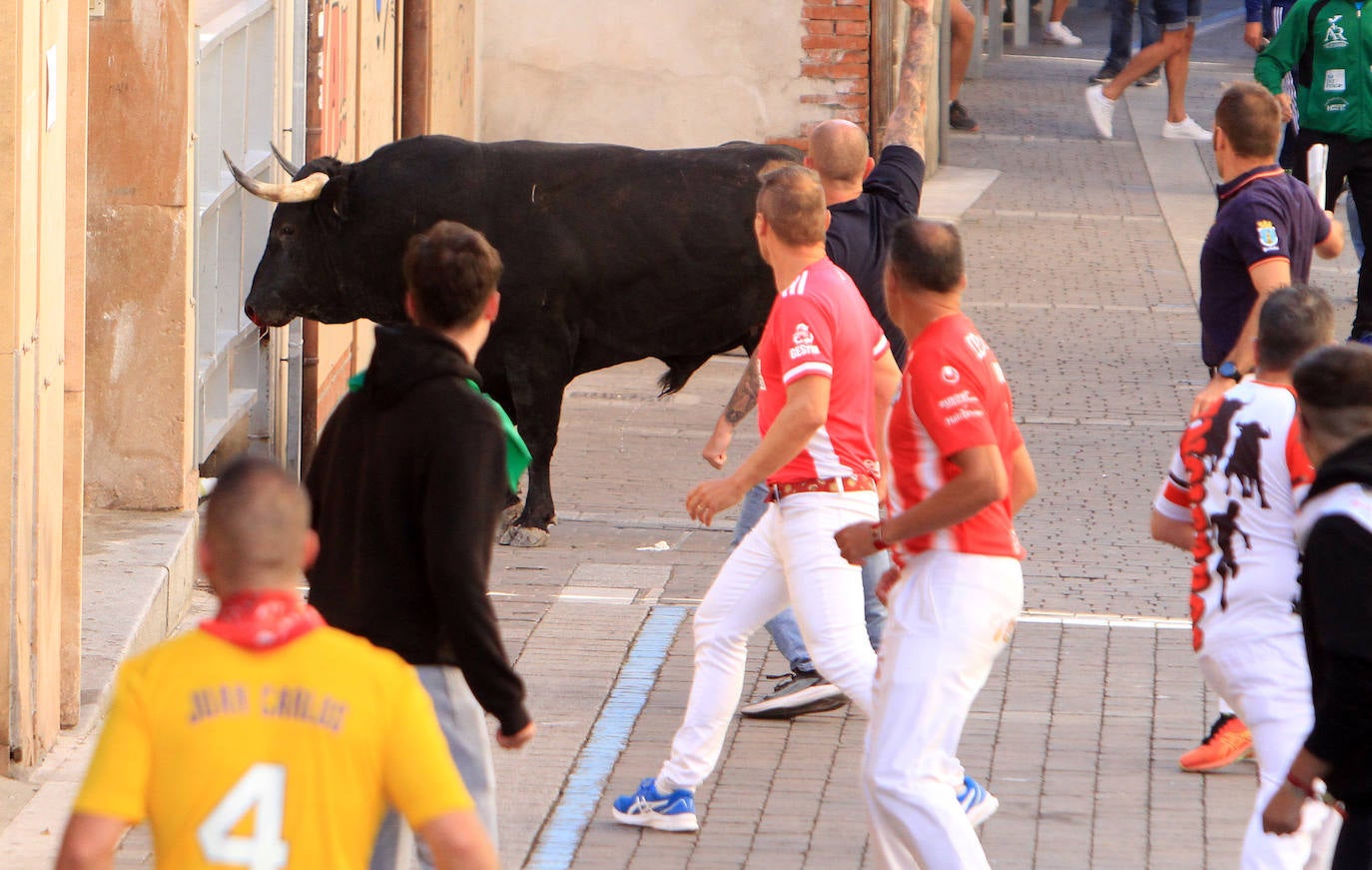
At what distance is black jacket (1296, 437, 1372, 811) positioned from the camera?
383 centimetres

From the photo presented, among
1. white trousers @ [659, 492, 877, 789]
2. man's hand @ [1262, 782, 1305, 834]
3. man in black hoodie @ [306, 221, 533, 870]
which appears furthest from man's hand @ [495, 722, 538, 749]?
white trousers @ [659, 492, 877, 789]

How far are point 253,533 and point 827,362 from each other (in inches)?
109

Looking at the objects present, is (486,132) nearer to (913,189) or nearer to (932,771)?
(913,189)

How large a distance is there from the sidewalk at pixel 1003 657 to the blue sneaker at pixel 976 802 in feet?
0.31

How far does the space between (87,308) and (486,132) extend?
896 cm

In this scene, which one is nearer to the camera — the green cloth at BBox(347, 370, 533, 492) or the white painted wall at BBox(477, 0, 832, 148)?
the green cloth at BBox(347, 370, 533, 492)

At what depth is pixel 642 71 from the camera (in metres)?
16.7

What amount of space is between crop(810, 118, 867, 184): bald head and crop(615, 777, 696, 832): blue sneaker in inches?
82.2

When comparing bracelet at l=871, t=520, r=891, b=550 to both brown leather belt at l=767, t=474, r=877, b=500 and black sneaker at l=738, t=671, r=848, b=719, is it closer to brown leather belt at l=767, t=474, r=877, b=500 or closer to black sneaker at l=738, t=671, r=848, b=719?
brown leather belt at l=767, t=474, r=877, b=500

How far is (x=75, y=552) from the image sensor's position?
261 inches

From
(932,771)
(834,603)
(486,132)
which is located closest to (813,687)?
(834,603)

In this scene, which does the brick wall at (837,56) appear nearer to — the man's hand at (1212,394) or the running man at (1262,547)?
the man's hand at (1212,394)

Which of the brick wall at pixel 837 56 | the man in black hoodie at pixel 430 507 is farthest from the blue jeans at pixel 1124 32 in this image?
the man in black hoodie at pixel 430 507

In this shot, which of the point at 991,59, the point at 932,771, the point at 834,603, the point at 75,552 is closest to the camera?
the point at 932,771
